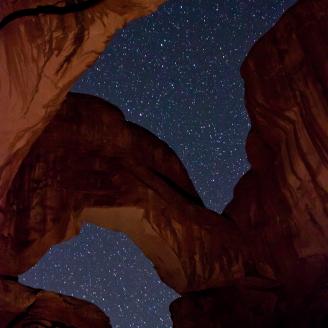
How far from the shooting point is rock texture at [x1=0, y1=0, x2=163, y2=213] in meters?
8.79

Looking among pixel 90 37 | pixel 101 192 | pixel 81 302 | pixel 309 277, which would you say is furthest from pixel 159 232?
pixel 90 37

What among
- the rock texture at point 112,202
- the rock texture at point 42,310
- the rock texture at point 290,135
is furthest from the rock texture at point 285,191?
the rock texture at point 42,310

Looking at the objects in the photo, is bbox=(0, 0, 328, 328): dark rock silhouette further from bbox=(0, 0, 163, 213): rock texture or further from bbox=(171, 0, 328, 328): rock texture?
bbox=(0, 0, 163, 213): rock texture

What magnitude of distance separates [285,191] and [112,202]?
389 cm

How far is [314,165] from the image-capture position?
12789 mm

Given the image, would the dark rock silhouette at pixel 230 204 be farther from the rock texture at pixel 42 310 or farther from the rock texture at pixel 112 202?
the rock texture at pixel 42 310

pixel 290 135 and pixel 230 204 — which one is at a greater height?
pixel 290 135

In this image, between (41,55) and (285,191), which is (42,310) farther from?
(285,191)

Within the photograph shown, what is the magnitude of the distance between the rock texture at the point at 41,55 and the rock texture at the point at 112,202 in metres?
3.02

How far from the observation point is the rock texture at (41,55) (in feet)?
28.8

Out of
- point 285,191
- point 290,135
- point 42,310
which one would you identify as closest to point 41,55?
point 42,310

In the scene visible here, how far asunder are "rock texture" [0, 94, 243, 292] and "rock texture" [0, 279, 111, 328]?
1.28 metres

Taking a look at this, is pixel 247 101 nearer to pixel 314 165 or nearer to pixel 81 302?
pixel 314 165

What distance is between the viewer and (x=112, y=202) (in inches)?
545
